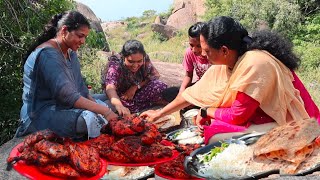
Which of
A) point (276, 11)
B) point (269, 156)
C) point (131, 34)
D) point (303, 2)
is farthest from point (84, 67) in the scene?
point (131, 34)

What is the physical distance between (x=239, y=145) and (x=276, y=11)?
1335 cm

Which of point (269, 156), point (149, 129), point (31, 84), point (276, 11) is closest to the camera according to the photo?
point (269, 156)

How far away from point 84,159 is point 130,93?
2.91m

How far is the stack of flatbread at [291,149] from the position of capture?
2.53m

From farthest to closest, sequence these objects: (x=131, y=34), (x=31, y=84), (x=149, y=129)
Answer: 1. (x=131, y=34)
2. (x=31, y=84)
3. (x=149, y=129)

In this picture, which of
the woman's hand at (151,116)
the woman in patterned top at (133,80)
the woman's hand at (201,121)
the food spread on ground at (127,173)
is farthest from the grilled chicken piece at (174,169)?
the woman in patterned top at (133,80)

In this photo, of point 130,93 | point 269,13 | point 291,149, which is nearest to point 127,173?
point 291,149

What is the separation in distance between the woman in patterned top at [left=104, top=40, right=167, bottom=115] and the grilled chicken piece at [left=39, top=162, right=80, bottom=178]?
230cm

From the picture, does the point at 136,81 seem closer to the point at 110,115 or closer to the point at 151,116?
the point at 151,116

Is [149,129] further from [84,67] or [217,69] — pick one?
[84,67]

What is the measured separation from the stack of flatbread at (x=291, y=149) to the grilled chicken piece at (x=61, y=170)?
3.54 feet

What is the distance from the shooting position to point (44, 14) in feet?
20.6

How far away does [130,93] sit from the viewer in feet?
18.1

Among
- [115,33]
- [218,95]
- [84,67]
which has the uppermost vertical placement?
[218,95]
